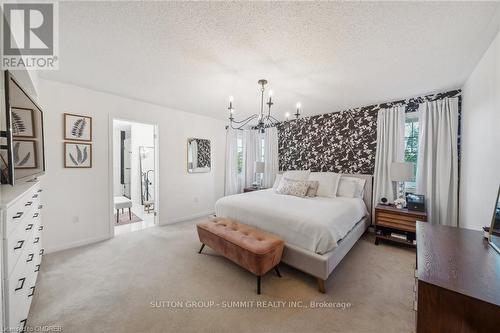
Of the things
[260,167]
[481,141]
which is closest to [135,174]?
[260,167]

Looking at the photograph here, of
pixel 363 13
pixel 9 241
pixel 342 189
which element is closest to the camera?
pixel 9 241

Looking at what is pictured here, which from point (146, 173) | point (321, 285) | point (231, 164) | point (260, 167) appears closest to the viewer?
point (321, 285)

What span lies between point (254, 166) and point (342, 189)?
8.35 ft

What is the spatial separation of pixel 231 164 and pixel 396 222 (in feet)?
12.0

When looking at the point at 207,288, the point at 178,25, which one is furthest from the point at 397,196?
the point at 178,25

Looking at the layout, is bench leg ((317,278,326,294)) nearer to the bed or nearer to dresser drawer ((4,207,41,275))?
the bed

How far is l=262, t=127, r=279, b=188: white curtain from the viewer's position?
4902mm

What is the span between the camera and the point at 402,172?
2.87 m

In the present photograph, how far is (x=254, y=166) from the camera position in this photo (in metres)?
5.36

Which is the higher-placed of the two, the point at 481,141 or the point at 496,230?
the point at 481,141

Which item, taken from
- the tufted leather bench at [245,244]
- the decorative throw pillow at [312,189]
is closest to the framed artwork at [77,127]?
the tufted leather bench at [245,244]

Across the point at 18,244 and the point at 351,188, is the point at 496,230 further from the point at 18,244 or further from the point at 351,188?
the point at 18,244

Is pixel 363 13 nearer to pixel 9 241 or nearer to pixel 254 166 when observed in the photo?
pixel 9 241

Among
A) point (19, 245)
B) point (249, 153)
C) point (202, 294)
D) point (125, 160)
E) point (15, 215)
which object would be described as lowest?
point (202, 294)
